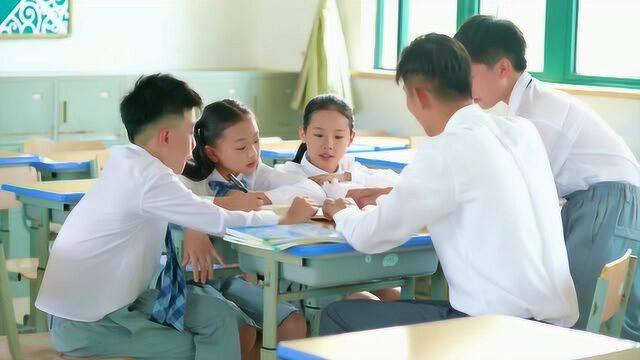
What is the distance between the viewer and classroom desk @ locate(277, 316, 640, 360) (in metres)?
1.98

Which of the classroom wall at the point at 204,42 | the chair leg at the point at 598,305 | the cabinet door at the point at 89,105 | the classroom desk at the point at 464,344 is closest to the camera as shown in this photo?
the classroom desk at the point at 464,344

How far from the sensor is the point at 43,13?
7602 mm

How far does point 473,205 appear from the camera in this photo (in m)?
2.74

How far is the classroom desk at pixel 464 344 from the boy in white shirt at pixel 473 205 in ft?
1.47

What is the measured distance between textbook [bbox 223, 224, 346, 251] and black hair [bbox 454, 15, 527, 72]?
76cm

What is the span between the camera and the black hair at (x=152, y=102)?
3318mm

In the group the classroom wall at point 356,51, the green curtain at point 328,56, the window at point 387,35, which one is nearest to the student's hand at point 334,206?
the classroom wall at point 356,51

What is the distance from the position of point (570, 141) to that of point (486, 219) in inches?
35.2

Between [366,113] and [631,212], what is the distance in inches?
175

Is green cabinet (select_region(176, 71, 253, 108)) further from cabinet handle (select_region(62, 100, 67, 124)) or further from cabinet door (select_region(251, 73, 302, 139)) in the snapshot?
cabinet handle (select_region(62, 100, 67, 124))

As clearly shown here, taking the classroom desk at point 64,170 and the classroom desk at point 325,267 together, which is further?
the classroom desk at point 64,170

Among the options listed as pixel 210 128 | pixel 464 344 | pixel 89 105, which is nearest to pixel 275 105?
pixel 89 105

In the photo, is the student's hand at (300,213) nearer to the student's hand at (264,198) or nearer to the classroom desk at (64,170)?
the student's hand at (264,198)

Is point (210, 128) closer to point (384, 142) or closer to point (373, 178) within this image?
point (373, 178)
